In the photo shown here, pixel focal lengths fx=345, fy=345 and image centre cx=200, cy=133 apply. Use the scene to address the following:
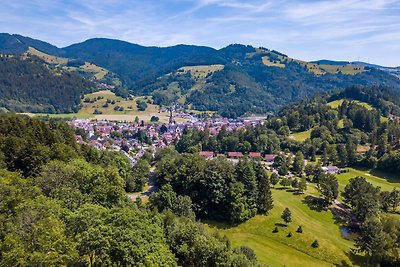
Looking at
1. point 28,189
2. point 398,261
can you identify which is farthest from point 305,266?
point 28,189

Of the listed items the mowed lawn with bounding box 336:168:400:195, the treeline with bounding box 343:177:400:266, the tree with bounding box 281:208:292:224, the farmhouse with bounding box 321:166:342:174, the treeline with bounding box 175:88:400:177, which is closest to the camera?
the treeline with bounding box 343:177:400:266

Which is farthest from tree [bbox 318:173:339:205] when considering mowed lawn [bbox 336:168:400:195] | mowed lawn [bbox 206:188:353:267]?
mowed lawn [bbox 336:168:400:195]

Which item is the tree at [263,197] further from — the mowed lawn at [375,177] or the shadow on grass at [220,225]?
the mowed lawn at [375,177]

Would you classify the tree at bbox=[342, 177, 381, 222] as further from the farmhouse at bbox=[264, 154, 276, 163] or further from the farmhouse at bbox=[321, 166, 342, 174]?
the farmhouse at bbox=[264, 154, 276, 163]

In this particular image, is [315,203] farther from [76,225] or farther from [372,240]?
[76,225]

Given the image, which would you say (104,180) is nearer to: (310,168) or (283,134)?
(310,168)

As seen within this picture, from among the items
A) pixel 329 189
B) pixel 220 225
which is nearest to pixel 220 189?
pixel 220 225

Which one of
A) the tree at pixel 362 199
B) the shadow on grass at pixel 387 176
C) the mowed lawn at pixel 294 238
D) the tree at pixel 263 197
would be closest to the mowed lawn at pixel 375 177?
the shadow on grass at pixel 387 176
